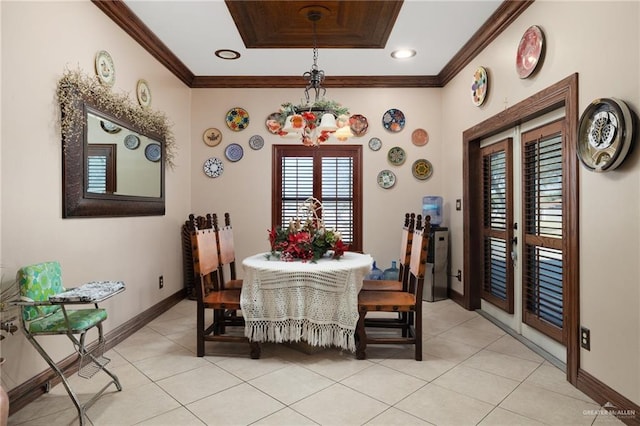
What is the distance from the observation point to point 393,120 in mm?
4891

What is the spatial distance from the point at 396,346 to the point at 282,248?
124 centimetres

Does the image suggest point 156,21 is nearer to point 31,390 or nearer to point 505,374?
point 31,390

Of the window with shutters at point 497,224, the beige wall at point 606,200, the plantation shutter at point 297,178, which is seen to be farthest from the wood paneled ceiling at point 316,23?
the window with shutters at point 497,224

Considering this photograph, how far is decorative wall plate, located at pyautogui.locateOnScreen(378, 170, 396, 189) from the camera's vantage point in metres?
4.91

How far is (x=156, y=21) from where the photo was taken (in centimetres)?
337

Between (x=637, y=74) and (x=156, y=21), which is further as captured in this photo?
(x=156, y=21)

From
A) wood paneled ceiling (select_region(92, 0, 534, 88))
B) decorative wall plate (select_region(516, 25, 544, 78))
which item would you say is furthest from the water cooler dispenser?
decorative wall plate (select_region(516, 25, 544, 78))

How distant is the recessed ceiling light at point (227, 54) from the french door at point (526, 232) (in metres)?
2.89

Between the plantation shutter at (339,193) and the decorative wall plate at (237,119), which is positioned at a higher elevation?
the decorative wall plate at (237,119)

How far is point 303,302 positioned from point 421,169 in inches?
114

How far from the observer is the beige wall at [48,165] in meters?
2.09

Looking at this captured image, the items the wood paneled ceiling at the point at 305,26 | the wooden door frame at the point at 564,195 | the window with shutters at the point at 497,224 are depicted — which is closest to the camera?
the wooden door frame at the point at 564,195

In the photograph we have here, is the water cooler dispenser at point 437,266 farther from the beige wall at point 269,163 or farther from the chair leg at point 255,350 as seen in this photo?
the chair leg at point 255,350

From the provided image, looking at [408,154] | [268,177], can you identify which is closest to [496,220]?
[408,154]
